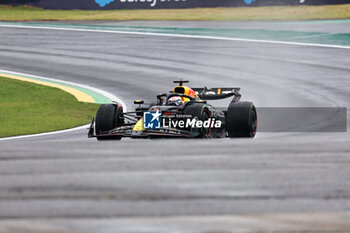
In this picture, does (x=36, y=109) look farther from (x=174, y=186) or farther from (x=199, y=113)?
(x=174, y=186)

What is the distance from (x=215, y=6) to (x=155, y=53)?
767cm

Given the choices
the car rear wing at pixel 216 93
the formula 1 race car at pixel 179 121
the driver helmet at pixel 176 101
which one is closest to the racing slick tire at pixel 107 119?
the formula 1 race car at pixel 179 121

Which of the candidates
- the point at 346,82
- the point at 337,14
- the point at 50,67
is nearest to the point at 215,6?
the point at 337,14

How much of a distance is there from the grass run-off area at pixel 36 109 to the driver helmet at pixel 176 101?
305 centimetres

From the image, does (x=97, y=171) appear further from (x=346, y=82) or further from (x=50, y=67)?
(x=50, y=67)

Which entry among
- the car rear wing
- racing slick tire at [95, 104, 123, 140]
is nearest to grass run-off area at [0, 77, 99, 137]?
racing slick tire at [95, 104, 123, 140]

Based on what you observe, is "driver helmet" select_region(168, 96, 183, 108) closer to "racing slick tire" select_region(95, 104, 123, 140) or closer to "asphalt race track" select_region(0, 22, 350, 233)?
"racing slick tire" select_region(95, 104, 123, 140)

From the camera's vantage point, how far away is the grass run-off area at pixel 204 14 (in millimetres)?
34188

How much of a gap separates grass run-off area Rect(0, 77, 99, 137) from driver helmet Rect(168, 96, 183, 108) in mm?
3051

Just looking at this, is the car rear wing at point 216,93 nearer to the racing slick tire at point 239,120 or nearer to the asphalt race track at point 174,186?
the asphalt race track at point 174,186

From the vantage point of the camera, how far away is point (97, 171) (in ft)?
22.4

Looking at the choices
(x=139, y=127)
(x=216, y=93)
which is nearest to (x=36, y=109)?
(x=216, y=93)

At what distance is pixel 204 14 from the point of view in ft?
115

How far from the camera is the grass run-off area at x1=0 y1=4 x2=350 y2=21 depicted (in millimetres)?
34188
